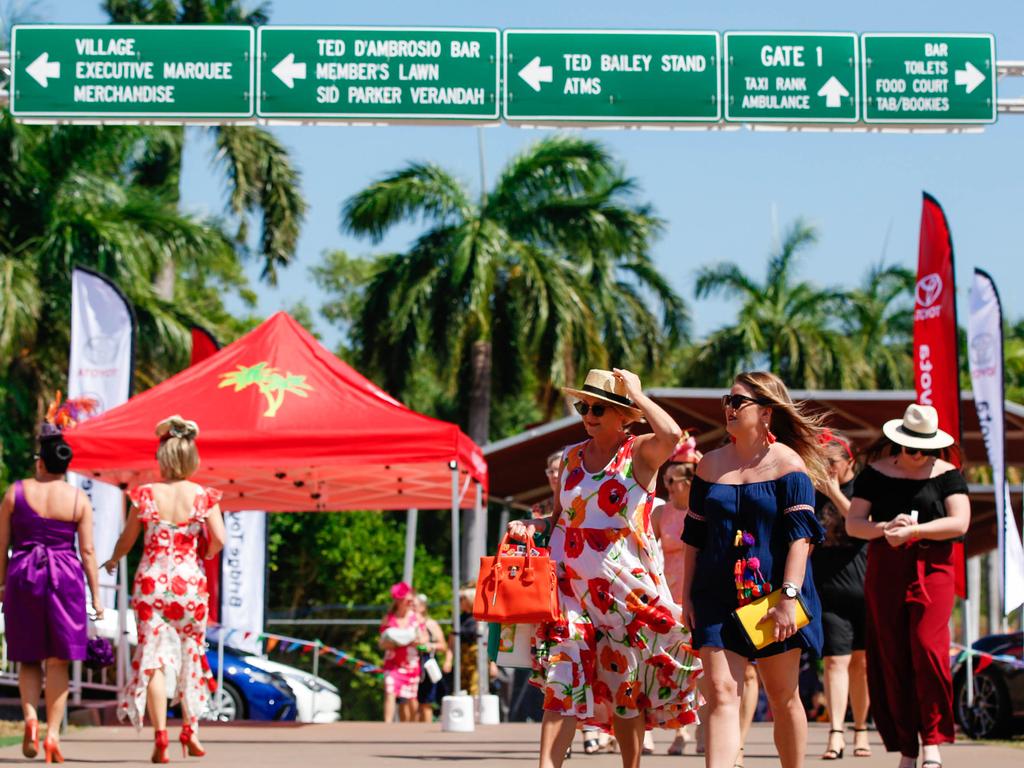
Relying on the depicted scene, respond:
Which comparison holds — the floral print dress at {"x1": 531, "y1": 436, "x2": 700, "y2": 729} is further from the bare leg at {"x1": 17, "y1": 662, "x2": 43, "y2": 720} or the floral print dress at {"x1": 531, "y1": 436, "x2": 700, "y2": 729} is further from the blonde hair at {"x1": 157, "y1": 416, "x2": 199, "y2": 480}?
the bare leg at {"x1": 17, "y1": 662, "x2": 43, "y2": 720}

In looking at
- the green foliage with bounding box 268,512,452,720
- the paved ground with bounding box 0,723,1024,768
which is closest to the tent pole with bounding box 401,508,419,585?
the paved ground with bounding box 0,723,1024,768

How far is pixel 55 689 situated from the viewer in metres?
9.41

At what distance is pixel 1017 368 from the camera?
48.0m

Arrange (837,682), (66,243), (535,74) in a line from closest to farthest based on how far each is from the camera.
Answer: (837,682)
(535,74)
(66,243)

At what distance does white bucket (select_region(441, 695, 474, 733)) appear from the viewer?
13.1 m

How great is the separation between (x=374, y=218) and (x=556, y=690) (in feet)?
90.3

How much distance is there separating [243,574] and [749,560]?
13422mm

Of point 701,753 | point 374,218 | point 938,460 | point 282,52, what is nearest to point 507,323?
point 374,218

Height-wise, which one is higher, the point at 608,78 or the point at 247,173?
the point at 247,173

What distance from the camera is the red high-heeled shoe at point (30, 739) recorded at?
30.5 ft

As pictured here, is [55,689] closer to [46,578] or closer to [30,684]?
[30,684]

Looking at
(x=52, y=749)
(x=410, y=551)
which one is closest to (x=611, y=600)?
(x=52, y=749)

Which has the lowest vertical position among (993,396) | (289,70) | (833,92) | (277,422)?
(277,422)

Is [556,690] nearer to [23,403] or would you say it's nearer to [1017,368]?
[23,403]
